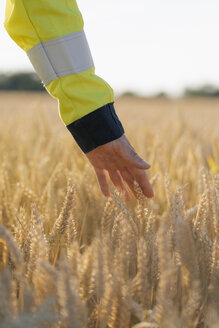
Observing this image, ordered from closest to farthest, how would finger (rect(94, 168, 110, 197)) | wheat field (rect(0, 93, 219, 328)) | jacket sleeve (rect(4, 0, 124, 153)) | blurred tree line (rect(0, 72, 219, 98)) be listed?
wheat field (rect(0, 93, 219, 328)) < jacket sleeve (rect(4, 0, 124, 153)) < finger (rect(94, 168, 110, 197)) < blurred tree line (rect(0, 72, 219, 98))

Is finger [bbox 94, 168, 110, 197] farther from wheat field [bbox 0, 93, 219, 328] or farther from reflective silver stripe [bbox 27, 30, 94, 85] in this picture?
reflective silver stripe [bbox 27, 30, 94, 85]

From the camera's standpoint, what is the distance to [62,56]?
2.29ft

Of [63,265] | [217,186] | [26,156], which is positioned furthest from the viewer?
[26,156]

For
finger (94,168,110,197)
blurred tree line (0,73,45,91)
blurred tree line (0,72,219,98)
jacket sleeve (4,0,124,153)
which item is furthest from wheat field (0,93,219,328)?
blurred tree line (0,73,45,91)

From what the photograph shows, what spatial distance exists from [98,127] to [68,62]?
134 millimetres

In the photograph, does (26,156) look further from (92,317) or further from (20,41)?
(92,317)

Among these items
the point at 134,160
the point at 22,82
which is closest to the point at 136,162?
the point at 134,160

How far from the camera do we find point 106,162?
2.50 ft

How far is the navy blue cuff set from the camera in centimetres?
71

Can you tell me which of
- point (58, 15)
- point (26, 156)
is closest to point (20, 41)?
point (58, 15)

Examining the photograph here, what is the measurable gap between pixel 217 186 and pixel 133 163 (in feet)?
0.56

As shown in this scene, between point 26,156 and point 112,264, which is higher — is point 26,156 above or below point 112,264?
below

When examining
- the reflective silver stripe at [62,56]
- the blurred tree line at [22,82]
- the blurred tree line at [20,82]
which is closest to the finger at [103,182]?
the reflective silver stripe at [62,56]

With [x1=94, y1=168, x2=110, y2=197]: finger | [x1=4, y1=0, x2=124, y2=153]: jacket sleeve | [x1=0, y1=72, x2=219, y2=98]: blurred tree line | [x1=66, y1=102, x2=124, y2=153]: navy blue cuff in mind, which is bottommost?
[x1=0, y1=72, x2=219, y2=98]: blurred tree line
